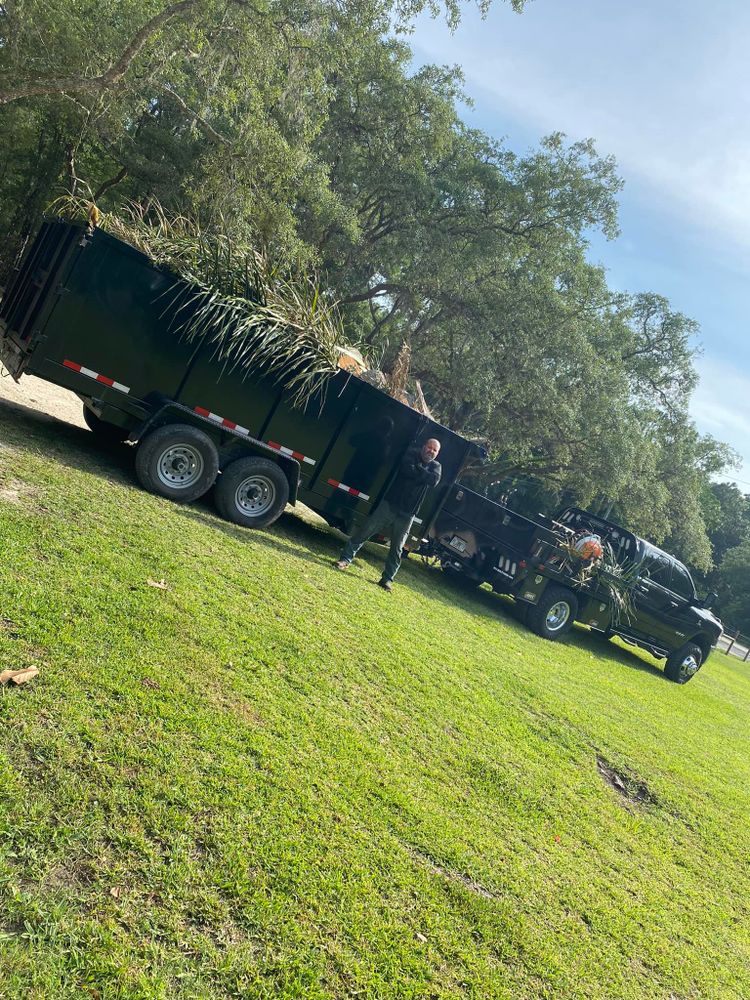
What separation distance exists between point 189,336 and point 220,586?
124 inches

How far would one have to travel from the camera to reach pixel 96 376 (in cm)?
717

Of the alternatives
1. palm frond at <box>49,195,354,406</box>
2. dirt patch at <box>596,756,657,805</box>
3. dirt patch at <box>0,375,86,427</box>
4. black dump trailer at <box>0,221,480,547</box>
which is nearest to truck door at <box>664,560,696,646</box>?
black dump trailer at <box>0,221,480,547</box>

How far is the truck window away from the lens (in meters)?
13.3

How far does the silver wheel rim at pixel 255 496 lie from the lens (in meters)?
7.98

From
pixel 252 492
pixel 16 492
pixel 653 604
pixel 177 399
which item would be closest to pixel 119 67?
pixel 177 399

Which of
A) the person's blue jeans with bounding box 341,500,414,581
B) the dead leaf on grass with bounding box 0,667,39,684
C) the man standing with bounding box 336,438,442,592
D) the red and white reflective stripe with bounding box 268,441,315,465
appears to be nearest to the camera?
the dead leaf on grass with bounding box 0,667,39,684

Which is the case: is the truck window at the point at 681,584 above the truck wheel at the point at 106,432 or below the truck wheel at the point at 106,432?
above

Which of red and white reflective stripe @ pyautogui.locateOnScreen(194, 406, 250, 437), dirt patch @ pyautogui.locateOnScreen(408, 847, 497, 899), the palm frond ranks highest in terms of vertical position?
the palm frond

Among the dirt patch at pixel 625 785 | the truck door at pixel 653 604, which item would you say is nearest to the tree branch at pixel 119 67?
the truck door at pixel 653 604

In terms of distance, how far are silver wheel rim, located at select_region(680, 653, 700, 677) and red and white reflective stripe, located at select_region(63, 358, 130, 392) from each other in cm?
1128

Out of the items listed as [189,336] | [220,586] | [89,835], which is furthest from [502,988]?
[189,336]

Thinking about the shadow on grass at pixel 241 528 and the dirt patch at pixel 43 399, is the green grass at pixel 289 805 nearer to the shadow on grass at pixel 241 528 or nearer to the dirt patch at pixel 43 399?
the shadow on grass at pixel 241 528

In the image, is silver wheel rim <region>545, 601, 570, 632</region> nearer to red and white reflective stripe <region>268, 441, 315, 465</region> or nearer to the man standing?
the man standing

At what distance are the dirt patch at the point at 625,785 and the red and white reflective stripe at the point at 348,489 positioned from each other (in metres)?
4.24
